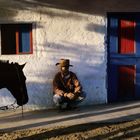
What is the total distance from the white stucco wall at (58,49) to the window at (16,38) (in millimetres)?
151

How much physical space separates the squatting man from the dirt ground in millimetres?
1195

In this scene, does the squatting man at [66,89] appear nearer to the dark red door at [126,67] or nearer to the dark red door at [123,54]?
the dark red door at [123,54]

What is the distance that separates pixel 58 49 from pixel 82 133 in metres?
2.67

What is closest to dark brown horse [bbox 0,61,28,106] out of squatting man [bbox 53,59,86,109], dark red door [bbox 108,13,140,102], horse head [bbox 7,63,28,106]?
horse head [bbox 7,63,28,106]

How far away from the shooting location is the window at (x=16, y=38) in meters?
10.6

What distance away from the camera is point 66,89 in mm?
10422

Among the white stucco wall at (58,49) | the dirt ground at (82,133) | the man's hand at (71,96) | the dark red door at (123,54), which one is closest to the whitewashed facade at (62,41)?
the white stucco wall at (58,49)

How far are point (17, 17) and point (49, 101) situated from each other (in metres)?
1.93

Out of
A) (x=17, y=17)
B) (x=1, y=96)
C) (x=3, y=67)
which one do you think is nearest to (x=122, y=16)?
(x=17, y=17)

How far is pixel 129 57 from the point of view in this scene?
11.1m

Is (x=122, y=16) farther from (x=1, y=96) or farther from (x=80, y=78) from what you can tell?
(x=1, y=96)

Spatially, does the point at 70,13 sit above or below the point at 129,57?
above

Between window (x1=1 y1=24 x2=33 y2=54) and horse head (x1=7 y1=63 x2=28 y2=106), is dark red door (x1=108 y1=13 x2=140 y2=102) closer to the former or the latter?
window (x1=1 y1=24 x2=33 y2=54)

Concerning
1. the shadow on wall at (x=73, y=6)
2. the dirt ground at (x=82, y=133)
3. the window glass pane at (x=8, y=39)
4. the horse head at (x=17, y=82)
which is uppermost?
the shadow on wall at (x=73, y=6)
